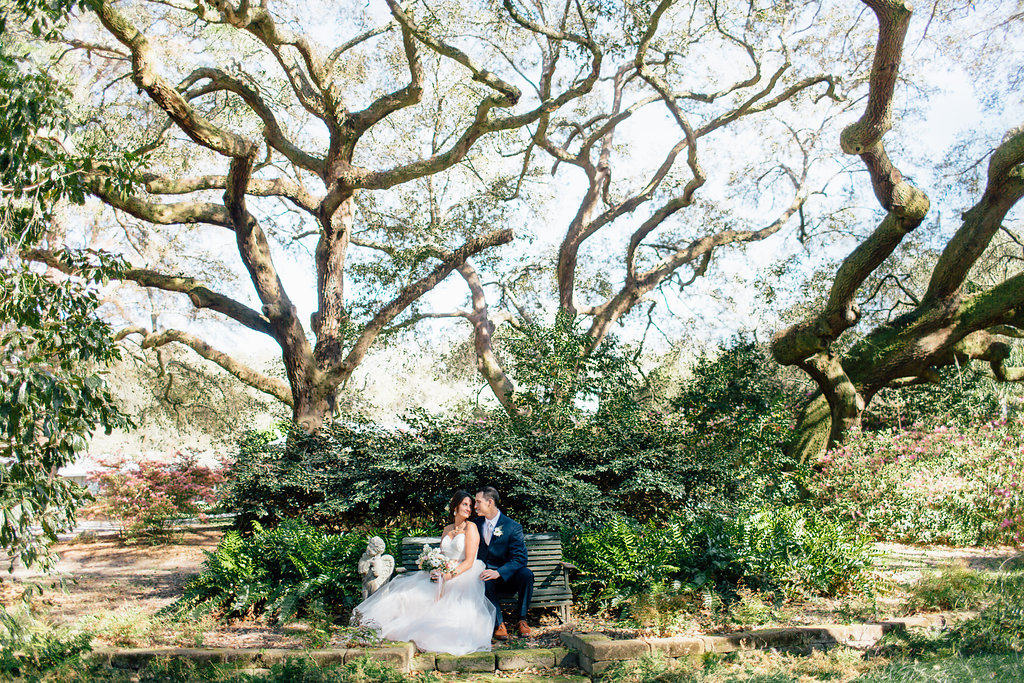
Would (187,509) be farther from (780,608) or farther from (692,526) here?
(780,608)

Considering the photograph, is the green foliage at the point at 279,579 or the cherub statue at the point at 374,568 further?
the green foliage at the point at 279,579

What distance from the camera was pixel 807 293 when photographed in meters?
17.6

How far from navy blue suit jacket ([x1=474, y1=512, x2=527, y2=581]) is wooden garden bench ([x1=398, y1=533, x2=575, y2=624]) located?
22 centimetres

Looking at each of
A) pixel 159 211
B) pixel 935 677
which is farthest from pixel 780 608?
pixel 159 211

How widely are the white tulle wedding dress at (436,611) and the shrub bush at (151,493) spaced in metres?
7.70

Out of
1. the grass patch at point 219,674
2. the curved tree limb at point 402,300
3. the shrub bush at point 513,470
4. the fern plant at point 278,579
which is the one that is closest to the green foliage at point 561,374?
the shrub bush at point 513,470

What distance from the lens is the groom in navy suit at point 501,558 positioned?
632 centimetres

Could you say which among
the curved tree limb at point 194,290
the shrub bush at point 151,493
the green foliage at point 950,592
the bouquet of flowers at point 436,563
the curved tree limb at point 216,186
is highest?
the curved tree limb at point 216,186

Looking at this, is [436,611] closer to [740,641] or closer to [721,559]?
[740,641]

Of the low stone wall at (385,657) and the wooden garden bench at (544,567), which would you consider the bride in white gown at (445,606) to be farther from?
the wooden garden bench at (544,567)

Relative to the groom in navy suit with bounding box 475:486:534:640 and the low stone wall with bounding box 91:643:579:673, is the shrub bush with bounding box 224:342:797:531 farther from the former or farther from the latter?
the low stone wall with bounding box 91:643:579:673

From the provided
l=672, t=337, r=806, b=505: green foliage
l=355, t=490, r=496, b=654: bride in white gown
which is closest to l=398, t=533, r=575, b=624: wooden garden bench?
l=355, t=490, r=496, b=654: bride in white gown

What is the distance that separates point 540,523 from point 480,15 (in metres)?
9.66

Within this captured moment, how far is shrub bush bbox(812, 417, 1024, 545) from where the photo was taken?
9836mm
